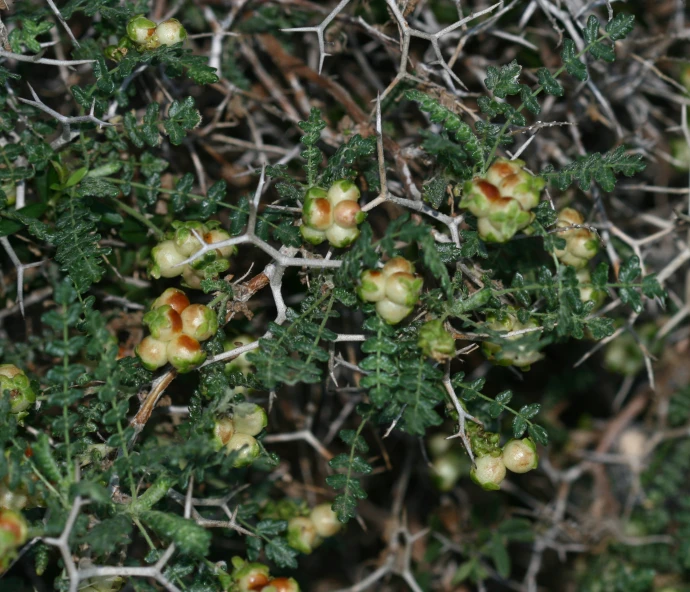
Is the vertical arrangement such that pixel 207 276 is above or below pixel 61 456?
above

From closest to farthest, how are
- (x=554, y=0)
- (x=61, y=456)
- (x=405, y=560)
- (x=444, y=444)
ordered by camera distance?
1. (x=61, y=456)
2. (x=554, y=0)
3. (x=405, y=560)
4. (x=444, y=444)

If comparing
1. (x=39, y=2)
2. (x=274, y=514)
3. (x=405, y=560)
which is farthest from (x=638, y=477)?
(x=39, y=2)


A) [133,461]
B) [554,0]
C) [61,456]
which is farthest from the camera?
[554,0]

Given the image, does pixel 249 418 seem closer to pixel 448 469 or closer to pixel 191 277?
pixel 191 277

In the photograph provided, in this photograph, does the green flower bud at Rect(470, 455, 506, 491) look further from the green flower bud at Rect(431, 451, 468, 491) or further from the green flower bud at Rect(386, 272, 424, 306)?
the green flower bud at Rect(431, 451, 468, 491)

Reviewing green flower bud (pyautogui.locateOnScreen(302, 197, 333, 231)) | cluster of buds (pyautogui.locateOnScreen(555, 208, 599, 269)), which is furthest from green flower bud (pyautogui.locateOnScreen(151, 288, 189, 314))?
cluster of buds (pyautogui.locateOnScreen(555, 208, 599, 269))

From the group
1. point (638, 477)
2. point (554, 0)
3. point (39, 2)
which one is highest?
point (39, 2)

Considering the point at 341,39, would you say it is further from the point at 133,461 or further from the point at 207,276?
the point at 133,461
